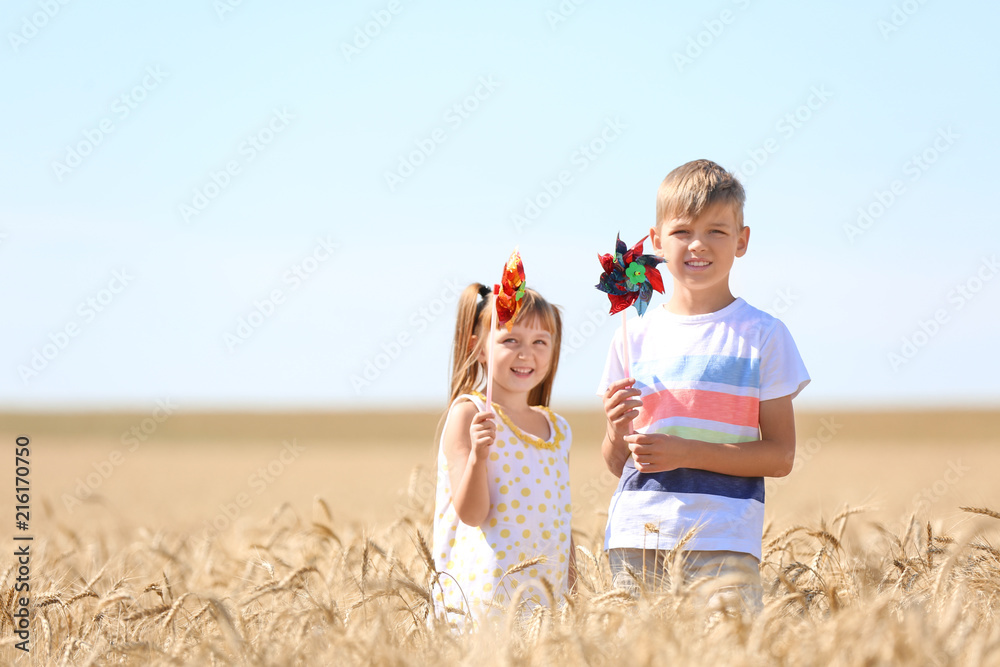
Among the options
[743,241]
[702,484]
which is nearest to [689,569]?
[702,484]

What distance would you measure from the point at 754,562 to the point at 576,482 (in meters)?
15.1

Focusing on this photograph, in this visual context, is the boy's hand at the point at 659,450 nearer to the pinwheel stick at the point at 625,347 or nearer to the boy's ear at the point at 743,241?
the pinwheel stick at the point at 625,347

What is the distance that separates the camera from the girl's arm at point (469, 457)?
358 centimetres

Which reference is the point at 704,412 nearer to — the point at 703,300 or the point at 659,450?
the point at 659,450

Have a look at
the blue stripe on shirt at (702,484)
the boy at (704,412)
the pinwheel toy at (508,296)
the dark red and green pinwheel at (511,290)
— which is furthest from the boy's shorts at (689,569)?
the dark red and green pinwheel at (511,290)

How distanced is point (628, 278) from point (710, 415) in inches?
23.8

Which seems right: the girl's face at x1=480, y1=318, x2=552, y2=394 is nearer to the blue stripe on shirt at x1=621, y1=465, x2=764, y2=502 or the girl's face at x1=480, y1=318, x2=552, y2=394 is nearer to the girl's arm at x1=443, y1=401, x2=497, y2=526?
the girl's arm at x1=443, y1=401, x2=497, y2=526

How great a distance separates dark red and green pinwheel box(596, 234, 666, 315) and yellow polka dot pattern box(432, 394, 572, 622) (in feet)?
2.33

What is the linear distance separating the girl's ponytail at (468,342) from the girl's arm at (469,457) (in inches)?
9.1

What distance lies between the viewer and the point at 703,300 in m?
3.58

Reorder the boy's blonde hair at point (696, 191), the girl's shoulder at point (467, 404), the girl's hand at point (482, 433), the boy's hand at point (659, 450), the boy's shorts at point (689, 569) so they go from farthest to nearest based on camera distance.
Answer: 1. the girl's shoulder at point (467, 404)
2. the girl's hand at point (482, 433)
3. the boy's blonde hair at point (696, 191)
4. the boy's hand at point (659, 450)
5. the boy's shorts at point (689, 569)

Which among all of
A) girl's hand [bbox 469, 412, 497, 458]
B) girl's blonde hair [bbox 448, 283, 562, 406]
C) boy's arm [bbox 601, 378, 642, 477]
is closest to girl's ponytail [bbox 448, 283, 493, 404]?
girl's blonde hair [bbox 448, 283, 562, 406]

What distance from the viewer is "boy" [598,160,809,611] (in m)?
3.36

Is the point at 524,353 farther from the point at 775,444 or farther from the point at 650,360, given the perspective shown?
the point at 775,444
